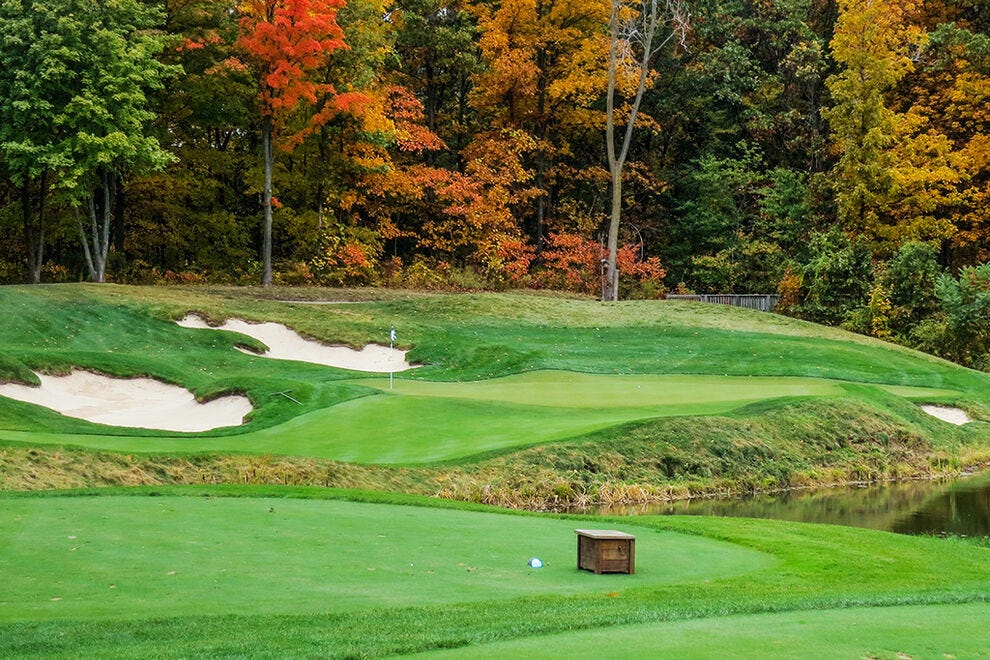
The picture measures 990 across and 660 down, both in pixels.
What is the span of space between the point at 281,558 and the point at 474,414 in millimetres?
13553

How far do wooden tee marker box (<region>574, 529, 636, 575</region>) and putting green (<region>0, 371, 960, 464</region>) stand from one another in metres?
9.36

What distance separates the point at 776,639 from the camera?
761 centimetres

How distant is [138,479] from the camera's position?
17.9 metres

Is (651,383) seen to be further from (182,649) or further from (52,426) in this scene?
(182,649)

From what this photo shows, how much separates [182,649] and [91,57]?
33.1 meters

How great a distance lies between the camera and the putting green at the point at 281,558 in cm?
927

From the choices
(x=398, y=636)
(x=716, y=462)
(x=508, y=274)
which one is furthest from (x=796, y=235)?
(x=398, y=636)

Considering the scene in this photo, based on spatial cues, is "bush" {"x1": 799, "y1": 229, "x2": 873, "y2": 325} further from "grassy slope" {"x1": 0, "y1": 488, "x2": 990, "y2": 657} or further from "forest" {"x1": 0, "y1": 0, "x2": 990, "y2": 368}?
"grassy slope" {"x1": 0, "y1": 488, "x2": 990, "y2": 657}

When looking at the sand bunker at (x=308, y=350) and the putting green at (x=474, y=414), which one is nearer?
the putting green at (x=474, y=414)

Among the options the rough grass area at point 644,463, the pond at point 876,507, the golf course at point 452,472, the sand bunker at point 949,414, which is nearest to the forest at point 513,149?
the golf course at point 452,472

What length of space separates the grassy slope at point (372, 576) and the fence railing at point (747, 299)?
1283 inches

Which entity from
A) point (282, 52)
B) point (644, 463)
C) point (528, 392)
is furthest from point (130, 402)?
point (282, 52)

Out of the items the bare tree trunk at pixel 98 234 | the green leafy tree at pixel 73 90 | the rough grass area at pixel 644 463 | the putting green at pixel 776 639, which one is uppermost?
the green leafy tree at pixel 73 90

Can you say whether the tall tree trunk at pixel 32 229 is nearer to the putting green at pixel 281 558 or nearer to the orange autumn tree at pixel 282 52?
the orange autumn tree at pixel 282 52
